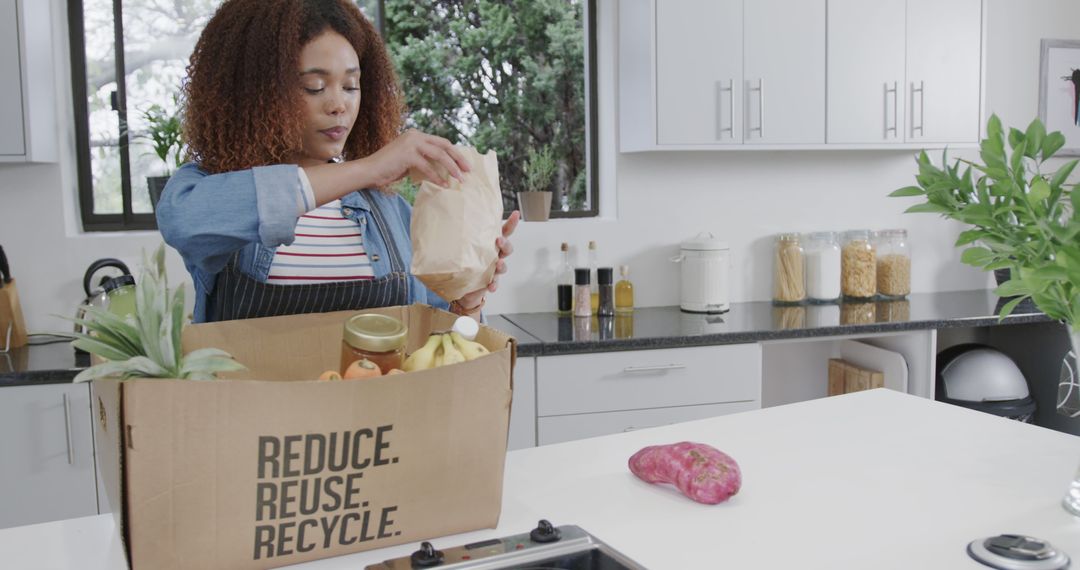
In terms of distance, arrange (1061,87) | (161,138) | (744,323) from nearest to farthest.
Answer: (161,138) → (744,323) → (1061,87)

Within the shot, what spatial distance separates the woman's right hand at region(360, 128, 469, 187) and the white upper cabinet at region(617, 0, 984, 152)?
1.91m

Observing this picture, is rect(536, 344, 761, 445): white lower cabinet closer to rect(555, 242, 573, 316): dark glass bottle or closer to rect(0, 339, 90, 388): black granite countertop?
rect(555, 242, 573, 316): dark glass bottle

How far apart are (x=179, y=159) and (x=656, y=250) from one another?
66.4 inches

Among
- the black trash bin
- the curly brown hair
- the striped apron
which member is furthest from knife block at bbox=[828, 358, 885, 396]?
the curly brown hair

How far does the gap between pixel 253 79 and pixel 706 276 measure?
1.98 meters

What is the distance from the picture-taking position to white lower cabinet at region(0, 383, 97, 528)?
2252mm

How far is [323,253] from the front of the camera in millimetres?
1591

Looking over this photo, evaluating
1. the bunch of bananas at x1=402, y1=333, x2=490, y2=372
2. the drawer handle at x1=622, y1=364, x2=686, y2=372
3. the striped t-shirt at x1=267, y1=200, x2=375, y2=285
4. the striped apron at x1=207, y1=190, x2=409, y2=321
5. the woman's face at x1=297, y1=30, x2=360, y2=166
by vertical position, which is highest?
the woman's face at x1=297, y1=30, x2=360, y2=166


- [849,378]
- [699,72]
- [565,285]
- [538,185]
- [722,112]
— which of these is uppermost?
[699,72]

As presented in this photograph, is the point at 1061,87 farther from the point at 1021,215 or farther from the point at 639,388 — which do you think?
the point at 1021,215

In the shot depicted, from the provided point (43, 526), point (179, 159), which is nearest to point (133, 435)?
point (43, 526)

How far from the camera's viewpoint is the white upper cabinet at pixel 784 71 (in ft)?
9.99

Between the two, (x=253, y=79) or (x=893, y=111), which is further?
(x=893, y=111)

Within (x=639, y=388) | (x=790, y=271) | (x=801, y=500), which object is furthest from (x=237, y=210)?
(x=790, y=271)
